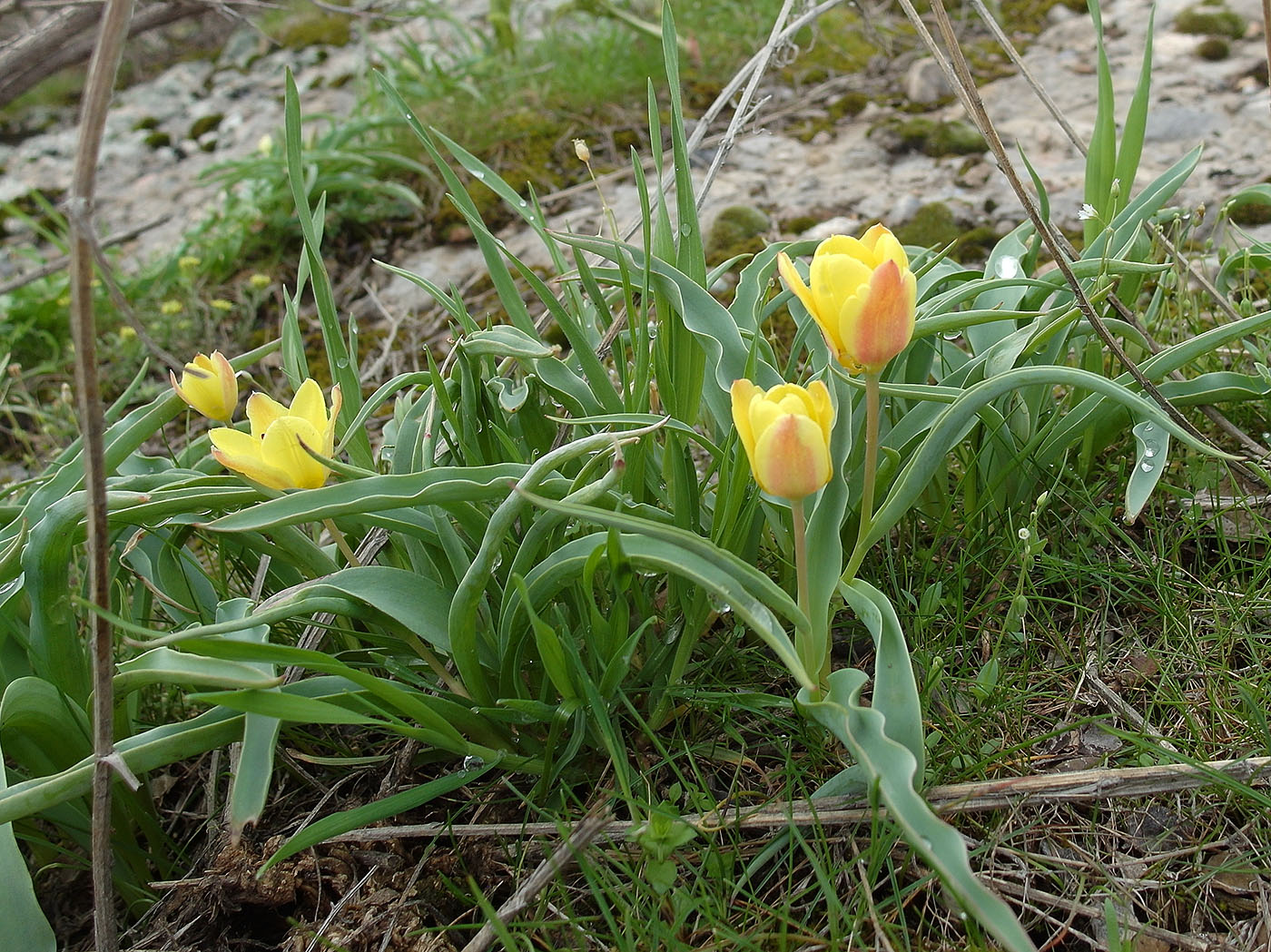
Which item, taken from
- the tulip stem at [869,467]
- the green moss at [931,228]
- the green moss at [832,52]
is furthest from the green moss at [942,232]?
the tulip stem at [869,467]

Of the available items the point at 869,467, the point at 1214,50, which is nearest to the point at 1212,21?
the point at 1214,50

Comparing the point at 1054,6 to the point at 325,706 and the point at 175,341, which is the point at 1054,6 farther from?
the point at 325,706

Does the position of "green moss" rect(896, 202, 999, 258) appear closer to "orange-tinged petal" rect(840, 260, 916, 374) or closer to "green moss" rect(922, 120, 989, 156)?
"green moss" rect(922, 120, 989, 156)

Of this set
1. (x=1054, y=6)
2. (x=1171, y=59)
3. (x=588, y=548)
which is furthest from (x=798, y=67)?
(x=588, y=548)

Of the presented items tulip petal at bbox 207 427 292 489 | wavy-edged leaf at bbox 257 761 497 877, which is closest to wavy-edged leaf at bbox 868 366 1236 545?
wavy-edged leaf at bbox 257 761 497 877

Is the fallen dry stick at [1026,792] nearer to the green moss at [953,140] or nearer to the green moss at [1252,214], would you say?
the green moss at [1252,214]
